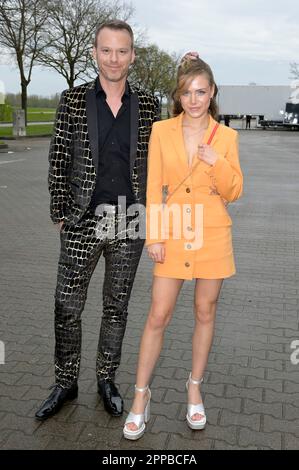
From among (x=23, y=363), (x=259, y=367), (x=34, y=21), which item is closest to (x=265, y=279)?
(x=259, y=367)

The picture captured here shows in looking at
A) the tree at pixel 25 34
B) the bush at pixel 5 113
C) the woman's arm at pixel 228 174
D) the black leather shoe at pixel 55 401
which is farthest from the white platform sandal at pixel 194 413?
the bush at pixel 5 113

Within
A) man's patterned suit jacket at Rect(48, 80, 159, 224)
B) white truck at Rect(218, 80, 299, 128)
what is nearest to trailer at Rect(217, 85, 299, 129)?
white truck at Rect(218, 80, 299, 128)

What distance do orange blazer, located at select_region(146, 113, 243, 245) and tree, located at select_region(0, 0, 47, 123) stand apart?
27.6 meters

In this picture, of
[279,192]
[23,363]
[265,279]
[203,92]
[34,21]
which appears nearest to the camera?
[203,92]

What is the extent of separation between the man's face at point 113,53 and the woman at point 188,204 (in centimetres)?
30

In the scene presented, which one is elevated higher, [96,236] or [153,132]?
[153,132]

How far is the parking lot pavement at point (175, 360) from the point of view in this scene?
10.3 feet

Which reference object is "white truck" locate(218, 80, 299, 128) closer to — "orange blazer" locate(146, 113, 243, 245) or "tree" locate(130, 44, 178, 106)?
"tree" locate(130, 44, 178, 106)

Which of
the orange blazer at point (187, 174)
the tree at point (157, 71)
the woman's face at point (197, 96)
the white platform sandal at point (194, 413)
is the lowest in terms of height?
the white platform sandal at point (194, 413)

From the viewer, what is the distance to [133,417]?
3.10 meters

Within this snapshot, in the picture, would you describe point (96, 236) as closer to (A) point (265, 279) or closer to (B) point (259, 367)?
(B) point (259, 367)

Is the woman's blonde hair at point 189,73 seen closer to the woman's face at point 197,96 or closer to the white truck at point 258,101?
the woman's face at point 197,96

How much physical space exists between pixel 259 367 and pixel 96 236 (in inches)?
64.2

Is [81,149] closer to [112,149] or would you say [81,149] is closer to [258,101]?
[112,149]
